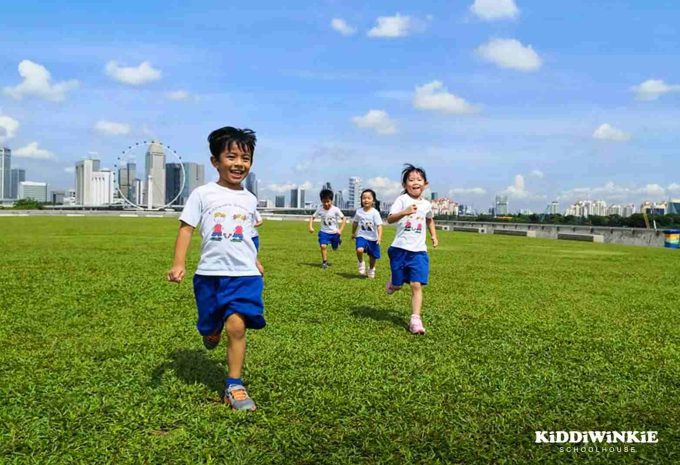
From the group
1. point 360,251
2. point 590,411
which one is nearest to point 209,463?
point 590,411

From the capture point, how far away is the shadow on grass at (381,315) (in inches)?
258

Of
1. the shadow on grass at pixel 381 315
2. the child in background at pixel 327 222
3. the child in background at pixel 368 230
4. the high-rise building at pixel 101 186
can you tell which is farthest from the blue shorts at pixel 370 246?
the high-rise building at pixel 101 186

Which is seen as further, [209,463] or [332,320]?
[332,320]

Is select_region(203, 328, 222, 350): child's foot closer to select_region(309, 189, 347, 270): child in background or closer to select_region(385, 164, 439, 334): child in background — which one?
select_region(385, 164, 439, 334): child in background

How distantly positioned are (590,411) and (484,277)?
7939 mm

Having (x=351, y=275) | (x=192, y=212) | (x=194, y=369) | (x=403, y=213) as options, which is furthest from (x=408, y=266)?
(x=351, y=275)

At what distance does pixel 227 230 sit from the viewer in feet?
12.9

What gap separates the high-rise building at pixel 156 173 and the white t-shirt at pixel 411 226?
12843cm

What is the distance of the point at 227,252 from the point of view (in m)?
3.90

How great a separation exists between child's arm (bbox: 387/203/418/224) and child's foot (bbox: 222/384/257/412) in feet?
10.1

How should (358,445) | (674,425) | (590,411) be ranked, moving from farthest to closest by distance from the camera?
(590,411) < (674,425) < (358,445)

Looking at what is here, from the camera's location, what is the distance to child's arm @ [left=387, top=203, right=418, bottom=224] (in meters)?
6.30

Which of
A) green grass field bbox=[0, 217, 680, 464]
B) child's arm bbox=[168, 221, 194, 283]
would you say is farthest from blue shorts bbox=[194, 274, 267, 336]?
green grass field bbox=[0, 217, 680, 464]

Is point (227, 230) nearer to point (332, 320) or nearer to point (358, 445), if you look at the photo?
point (358, 445)
